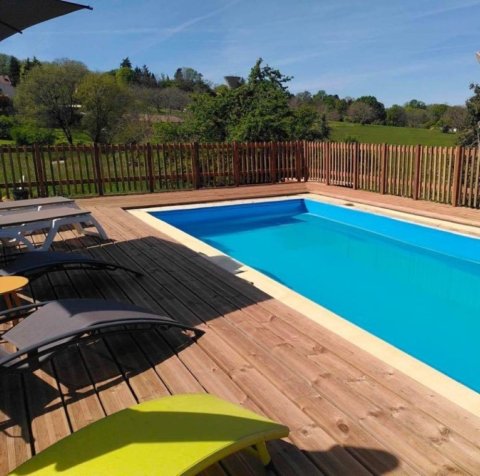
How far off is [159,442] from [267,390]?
1.02 meters

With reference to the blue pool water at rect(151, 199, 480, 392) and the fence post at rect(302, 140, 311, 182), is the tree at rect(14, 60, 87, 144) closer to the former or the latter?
the fence post at rect(302, 140, 311, 182)

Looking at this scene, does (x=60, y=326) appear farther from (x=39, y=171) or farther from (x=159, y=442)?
(x=39, y=171)

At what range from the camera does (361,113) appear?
63906mm

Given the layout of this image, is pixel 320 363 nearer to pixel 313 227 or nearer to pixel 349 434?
pixel 349 434

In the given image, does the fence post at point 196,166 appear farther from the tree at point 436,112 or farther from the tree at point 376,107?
the tree at point 376,107

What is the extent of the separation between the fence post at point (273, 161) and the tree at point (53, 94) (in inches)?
1228

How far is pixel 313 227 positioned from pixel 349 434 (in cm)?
817

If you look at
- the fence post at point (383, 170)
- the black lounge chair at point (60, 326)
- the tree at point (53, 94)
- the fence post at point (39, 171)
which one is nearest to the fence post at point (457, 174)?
the fence post at point (383, 170)

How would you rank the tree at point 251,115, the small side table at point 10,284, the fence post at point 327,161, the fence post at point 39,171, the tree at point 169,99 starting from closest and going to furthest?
the small side table at point 10,284, the fence post at point 39,171, the fence post at point 327,161, the tree at point 251,115, the tree at point 169,99

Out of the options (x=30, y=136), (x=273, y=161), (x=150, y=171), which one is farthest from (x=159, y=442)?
(x=30, y=136)

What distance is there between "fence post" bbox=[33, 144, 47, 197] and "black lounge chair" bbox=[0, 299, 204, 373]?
8495mm

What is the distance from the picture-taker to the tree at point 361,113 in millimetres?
63344

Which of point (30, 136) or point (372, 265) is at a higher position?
point (30, 136)

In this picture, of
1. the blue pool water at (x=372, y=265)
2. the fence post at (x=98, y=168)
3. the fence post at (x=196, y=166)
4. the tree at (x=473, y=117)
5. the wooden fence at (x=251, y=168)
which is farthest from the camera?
the tree at (x=473, y=117)
